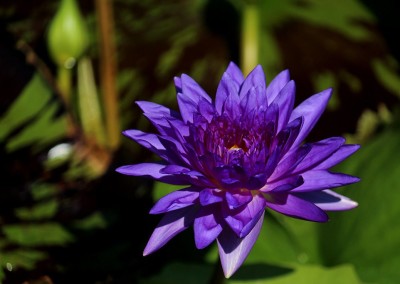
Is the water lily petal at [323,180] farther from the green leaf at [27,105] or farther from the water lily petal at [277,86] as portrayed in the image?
the green leaf at [27,105]

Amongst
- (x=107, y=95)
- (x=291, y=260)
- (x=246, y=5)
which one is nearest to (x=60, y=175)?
(x=107, y=95)

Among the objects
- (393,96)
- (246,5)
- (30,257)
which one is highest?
(246,5)

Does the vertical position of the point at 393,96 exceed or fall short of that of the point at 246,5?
it falls short

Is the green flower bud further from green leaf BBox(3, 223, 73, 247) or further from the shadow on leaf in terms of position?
the shadow on leaf

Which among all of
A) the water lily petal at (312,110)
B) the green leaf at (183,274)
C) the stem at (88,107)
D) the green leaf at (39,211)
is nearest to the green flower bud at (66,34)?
the stem at (88,107)

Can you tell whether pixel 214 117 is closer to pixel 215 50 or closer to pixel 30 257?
pixel 30 257

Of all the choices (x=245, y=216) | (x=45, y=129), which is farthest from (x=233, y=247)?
(x=45, y=129)

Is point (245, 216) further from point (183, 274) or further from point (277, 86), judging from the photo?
point (183, 274)

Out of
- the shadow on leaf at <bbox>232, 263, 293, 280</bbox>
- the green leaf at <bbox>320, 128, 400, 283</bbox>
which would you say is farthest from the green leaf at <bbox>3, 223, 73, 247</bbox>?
the green leaf at <bbox>320, 128, 400, 283</bbox>
